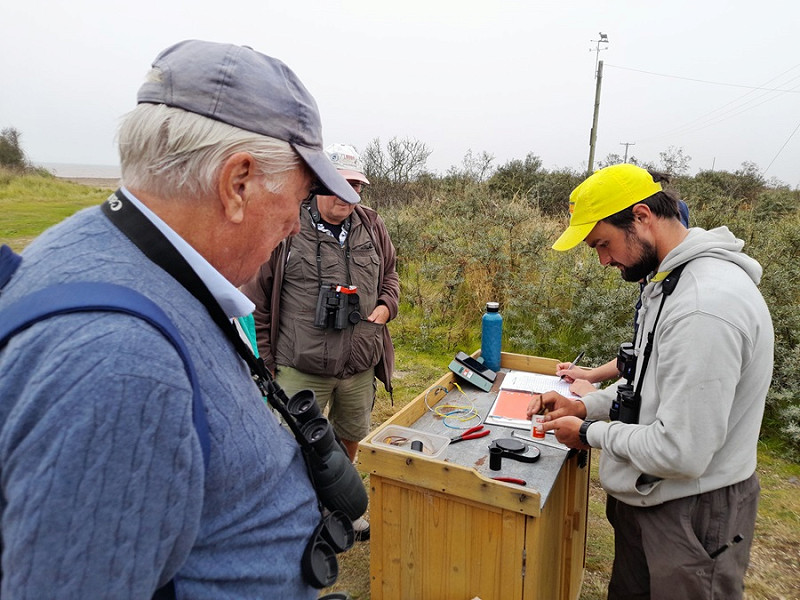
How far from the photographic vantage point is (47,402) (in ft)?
2.12

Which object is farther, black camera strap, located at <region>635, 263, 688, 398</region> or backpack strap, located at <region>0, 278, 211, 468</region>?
black camera strap, located at <region>635, 263, 688, 398</region>

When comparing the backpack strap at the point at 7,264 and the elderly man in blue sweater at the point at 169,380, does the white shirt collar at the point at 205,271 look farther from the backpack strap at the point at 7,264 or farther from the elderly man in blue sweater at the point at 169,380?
the backpack strap at the point at 7,264

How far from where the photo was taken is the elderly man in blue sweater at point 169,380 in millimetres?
647

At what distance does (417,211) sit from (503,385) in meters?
8.84

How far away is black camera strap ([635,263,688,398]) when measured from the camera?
1.78 metres

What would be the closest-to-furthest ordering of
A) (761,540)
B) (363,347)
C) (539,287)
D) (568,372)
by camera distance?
1. (568,372)
2. (363,347)
3. (761,540)
4. (539,287)

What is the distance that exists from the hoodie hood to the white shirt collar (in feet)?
5.08

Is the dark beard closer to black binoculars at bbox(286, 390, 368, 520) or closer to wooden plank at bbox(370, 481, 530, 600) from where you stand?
wooden plank at bbox(370, 481, 530, 600)

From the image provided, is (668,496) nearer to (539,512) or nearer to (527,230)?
(539,512)

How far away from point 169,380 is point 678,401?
5.04 ft

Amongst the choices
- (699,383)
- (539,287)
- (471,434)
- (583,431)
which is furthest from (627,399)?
(539,287)

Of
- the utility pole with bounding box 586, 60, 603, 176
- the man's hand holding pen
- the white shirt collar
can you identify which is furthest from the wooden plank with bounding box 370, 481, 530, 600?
the utility pole with bounding box 586, 60, 603, 176

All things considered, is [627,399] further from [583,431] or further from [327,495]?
[327,495]

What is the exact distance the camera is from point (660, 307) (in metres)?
1.83
